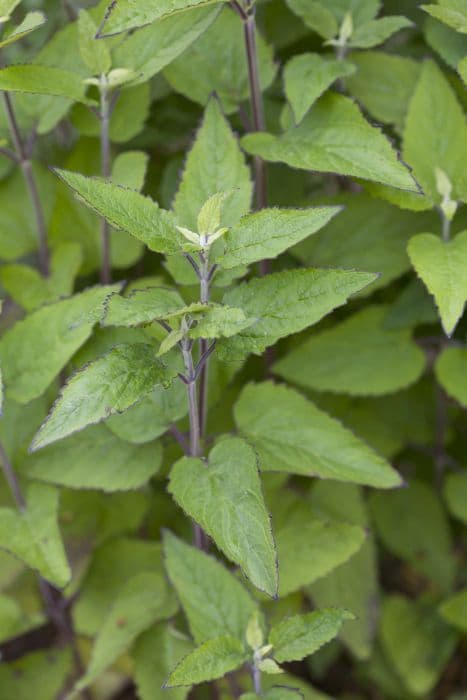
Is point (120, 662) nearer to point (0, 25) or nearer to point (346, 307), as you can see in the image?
point (346, 307)

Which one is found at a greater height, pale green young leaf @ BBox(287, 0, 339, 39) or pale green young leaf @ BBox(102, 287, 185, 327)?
pale green young leaf @ BBox(287, 0, 339, 39)

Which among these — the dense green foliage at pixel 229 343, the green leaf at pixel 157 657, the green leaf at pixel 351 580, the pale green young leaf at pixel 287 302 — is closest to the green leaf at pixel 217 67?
the dense green foliage at pixel 229 343

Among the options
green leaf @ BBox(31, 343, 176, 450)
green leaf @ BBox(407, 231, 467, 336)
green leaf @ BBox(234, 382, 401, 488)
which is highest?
green leaf @ BBox(31, 343, 176, 450)

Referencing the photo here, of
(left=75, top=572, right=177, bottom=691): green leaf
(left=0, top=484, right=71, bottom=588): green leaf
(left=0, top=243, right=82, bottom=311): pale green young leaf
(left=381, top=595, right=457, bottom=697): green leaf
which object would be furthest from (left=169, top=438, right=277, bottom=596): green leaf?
(left=381, top=595, right=457, bottom=697): green leaf

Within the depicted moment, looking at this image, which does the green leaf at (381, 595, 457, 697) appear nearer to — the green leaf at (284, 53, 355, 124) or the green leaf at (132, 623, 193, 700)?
the green leaf at (132, 623, 193, 700)

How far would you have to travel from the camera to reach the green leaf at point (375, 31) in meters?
Answer: 1.13

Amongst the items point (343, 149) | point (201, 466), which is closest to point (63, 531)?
point (201, 466)

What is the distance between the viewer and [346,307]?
1540 millimetres

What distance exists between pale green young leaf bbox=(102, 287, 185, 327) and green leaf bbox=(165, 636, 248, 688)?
1.30 ft

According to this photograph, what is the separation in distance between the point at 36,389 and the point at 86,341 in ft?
0.33

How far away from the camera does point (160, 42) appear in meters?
1.08

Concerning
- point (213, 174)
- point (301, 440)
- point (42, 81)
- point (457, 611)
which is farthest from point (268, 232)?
point (457, 611)

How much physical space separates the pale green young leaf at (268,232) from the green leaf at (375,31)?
423mm

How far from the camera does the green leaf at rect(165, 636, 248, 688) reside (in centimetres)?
88
